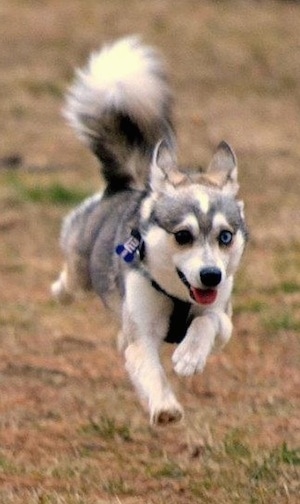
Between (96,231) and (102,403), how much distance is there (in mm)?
868

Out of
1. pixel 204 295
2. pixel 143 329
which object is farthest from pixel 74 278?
pixel 204 295

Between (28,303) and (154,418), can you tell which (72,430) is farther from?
(28,303)

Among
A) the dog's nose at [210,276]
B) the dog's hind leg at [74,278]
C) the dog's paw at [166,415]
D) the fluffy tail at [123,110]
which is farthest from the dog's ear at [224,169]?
the dog's hind leg at [74,278]

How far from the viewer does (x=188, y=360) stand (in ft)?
16.9

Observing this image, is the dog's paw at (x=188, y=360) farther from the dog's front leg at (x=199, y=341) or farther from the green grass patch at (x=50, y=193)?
the green grass patch at (x=50, y=193)

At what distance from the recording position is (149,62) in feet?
22.6

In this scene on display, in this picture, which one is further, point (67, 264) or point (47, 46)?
point (47, 46)

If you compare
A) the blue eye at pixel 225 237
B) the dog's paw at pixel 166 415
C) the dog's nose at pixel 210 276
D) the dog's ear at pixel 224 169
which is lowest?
the dog's paw at pixel 166 415

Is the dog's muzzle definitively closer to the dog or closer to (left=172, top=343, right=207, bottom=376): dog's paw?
the dog

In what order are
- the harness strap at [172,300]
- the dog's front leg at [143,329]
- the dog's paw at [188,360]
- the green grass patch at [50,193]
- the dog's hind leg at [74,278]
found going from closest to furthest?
the dog's paw at [188,360], the dog's front leg at [143,329], the harness strap at [172,300], the dog's hind leg at [74,278], the green grass patch at [50,193]

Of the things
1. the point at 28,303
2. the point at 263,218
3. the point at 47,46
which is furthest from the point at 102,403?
the point at 47,46

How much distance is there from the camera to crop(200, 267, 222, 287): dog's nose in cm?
493

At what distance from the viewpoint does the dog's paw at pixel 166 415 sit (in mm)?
5031

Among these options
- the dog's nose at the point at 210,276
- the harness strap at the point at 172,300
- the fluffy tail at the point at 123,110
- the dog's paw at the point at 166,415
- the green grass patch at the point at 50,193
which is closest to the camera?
the dog's nose at the point at 210,276
